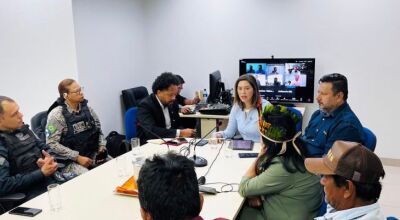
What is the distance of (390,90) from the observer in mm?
4246

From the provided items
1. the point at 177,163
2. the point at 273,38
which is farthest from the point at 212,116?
the point at 177,163

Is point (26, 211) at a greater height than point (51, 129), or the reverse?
point (51, 129)

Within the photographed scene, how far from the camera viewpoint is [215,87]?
4500 mm

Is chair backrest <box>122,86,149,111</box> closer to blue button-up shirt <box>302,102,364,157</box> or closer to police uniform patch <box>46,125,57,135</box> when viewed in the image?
police uniform patch <box>46,125,57,135</box>

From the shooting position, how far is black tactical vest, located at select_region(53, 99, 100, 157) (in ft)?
9.65

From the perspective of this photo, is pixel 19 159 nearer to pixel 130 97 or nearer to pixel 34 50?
pixel 34 50

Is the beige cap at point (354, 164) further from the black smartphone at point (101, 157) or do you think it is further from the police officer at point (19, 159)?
the black smartphone at point (101, 157)

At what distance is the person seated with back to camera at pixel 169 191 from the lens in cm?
110

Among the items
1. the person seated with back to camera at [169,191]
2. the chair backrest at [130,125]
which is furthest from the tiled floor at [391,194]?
the person seated with back to camera at [169,191]

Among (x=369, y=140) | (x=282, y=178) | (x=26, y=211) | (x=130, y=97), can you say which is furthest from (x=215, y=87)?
(x=26, y=211)

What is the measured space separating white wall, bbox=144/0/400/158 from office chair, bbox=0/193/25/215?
3397 millimetres

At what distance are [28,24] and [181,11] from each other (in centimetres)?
218

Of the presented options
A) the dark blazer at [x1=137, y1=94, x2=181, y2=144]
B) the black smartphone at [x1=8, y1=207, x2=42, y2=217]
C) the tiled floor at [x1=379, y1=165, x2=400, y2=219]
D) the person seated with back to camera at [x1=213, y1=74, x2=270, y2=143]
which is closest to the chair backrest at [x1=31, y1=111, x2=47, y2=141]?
the dark blazer at [x1=137, y1=94, x2=181, y2=144]

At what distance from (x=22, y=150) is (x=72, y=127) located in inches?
22.1
